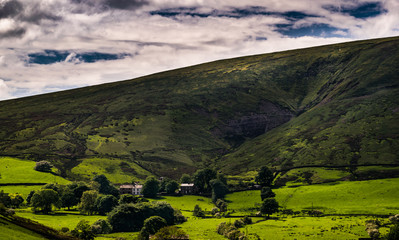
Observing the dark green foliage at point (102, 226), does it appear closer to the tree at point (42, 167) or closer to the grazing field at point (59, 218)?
Answer: the grazing field at point (59, 218)

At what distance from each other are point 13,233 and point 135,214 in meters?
64.6

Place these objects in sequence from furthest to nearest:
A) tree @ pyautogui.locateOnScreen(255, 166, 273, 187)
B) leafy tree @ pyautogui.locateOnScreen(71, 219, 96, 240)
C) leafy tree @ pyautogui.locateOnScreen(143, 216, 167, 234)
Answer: tree @ pyautogui.locateOnScreen(255, 166, 273, 187)
leafy tree @ pyautogui.locateOnScreen(143, 216, 167, 234)
leafy tree @ pyautogui.locateOnScreen(71, 219, 96, 240)

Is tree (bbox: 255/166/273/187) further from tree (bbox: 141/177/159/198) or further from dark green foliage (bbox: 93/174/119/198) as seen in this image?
dark green foliage (bbox: 93/174/119/198)

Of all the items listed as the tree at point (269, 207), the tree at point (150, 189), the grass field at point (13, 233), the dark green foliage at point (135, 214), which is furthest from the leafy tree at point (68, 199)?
the grass field at point (13, 233)

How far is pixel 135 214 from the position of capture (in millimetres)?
116125

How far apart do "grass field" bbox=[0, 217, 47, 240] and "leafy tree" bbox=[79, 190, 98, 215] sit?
7719 centimetres

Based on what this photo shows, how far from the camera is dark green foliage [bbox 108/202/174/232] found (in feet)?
370

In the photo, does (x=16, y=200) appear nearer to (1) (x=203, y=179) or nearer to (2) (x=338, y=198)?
(1) (x=203, y=179)

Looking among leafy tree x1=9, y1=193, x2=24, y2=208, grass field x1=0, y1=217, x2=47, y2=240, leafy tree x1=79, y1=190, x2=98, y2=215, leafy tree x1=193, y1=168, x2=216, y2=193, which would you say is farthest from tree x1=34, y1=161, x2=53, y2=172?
grass field x1=0, y1=217, x2=47, y2=240

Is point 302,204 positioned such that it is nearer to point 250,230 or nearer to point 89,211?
point 250,230

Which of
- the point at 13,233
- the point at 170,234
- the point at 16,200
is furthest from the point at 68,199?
the point at 13,233

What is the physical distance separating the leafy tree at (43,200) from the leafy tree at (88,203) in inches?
405

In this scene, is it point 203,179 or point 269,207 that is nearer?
point 269,207

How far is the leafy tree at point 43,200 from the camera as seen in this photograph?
401 feet
